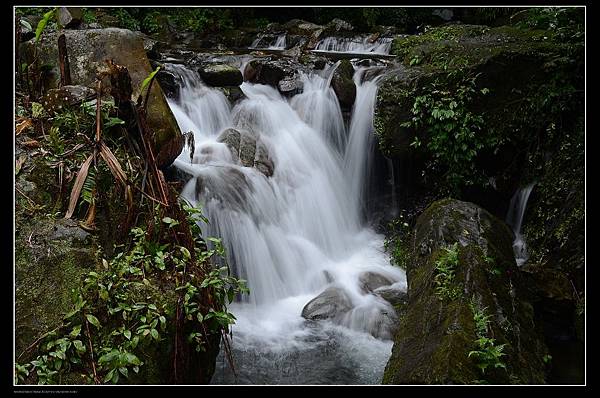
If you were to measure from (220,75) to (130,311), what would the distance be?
616 centimetres

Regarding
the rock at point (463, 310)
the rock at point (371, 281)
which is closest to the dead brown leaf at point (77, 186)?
the rock at point (463, 310)

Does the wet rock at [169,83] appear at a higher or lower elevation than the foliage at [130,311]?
higher

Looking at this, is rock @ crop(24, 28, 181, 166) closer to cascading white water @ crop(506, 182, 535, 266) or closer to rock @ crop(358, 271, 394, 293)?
rock @ crop(358, 271, 394, 293)

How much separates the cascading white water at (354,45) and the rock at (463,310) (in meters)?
8.20

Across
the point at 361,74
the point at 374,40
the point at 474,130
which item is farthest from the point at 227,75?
the point at 374,40

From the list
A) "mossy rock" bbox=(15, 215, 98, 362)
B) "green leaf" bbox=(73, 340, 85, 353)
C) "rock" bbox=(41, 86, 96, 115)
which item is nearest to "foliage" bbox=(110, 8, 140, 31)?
"rock" bbox=(41, 86, 96, 115)

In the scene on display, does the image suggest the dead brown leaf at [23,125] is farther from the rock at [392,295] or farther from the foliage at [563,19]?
the foliage at [563,19]

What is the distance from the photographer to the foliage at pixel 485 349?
133 inches

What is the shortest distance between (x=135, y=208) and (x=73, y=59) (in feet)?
7.94

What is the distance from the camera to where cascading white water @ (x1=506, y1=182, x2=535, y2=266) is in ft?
21.6

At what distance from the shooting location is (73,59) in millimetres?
5527

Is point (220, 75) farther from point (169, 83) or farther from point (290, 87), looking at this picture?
point (290, 87)

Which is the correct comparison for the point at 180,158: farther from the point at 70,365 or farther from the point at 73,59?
the point at 70,365

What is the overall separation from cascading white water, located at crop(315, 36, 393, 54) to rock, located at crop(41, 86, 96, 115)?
907cm
